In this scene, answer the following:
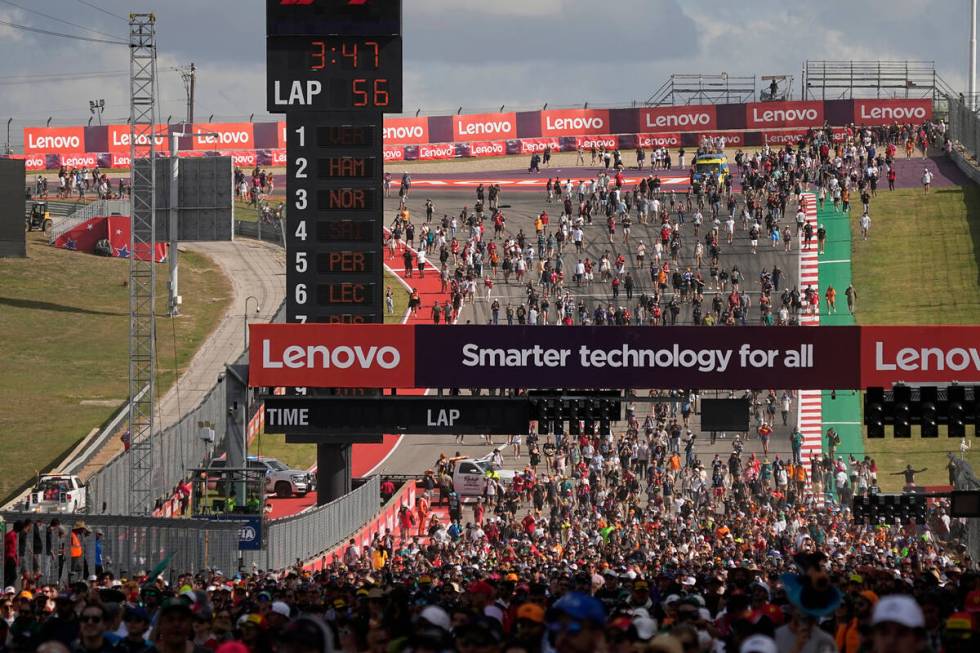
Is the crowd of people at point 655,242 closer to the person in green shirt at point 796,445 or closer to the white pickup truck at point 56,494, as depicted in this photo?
the person in green shirt at point 796,445

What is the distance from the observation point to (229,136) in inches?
4190

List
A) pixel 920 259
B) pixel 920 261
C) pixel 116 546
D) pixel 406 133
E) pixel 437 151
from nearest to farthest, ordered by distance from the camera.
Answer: pixel 116 546 → pixel 920 261 → pixel 920 259 → pixel 437 151 → pixel 406 133

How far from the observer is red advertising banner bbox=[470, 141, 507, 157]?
106312 millimetres

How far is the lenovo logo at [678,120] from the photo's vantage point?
104m

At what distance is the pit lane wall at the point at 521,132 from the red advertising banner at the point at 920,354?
220ft

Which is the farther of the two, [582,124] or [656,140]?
[582,124]

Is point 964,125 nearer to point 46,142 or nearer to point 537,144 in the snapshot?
point 537,144

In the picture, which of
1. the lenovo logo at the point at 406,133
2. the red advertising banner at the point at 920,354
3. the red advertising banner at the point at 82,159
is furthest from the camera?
the lenovo logo at the point at 406,133

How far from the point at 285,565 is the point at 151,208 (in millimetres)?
17502

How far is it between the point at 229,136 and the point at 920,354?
7514cm

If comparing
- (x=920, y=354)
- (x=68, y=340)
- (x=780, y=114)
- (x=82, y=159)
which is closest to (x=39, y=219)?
(x=68, y=340)

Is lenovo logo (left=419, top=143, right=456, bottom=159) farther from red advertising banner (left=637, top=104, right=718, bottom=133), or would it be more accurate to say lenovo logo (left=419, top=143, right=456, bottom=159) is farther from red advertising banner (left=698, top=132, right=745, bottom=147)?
red advertising banner (left=698, top=132, right=745, bottom=147)

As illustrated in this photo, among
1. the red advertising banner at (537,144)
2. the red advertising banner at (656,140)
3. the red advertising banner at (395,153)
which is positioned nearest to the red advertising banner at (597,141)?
the red advertising banner at (537,144)

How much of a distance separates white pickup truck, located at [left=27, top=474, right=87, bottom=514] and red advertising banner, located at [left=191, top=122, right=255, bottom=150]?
66.3m
